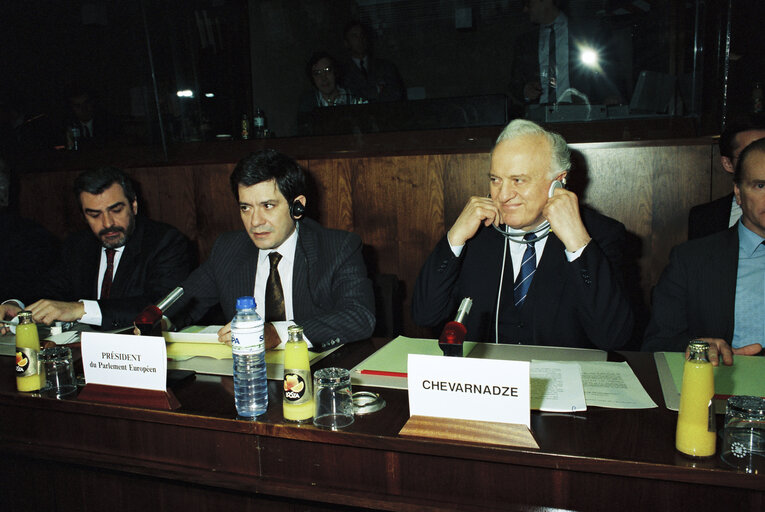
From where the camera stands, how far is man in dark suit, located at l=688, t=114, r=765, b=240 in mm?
2236

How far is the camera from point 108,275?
7.89 ft

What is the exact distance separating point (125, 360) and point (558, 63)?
3.61 m

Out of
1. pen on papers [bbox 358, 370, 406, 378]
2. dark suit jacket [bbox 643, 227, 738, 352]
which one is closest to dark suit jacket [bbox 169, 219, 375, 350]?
pen on papers [bbox 358, 370, 406, 378]

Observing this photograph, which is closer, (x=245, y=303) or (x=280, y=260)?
(x=245, y=303)

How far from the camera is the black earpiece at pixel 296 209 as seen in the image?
2.01m

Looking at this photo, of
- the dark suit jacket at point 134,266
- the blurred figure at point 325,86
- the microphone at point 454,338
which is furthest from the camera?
the blurred figure at point 325,86

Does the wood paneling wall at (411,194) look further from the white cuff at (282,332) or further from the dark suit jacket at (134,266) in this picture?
the white cuff at (282,332)

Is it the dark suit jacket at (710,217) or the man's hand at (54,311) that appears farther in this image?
the dark suit jacket at (710,217)

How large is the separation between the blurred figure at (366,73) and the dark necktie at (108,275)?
244 cm

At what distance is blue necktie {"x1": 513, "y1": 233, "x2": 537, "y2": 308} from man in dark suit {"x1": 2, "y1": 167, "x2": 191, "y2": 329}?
1438mm

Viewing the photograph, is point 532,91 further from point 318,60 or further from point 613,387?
point 613,387

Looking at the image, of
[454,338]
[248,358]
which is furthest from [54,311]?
[454,338]

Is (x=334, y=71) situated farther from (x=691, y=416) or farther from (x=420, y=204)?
(x=691, y=416)

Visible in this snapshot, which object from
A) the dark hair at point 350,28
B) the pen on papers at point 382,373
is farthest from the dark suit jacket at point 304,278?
the dark hair at point 350,28
